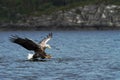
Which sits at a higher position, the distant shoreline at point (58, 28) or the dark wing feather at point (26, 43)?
the dark wing feather at point (26, 43)

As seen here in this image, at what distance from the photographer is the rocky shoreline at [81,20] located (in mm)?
184375

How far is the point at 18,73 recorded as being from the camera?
36.1 meters

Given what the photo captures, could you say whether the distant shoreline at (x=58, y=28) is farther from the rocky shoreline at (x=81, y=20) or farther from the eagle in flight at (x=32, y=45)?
the eagle in flight at (x=32, y=45)

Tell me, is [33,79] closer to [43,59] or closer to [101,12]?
[43,59]

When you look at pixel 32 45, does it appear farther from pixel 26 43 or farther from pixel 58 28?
Answer: pixel 58 28

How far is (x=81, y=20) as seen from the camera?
190 meters

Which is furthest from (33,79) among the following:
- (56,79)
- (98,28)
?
(98,28)

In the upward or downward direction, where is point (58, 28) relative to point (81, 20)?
downward

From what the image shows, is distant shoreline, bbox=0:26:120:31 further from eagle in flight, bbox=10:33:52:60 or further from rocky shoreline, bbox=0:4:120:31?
eagle in flight, bbox=10:33:52:60

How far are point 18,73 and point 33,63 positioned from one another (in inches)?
301

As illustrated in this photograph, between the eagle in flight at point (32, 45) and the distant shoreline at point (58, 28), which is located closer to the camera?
the eagle in flight at point (32, 45)

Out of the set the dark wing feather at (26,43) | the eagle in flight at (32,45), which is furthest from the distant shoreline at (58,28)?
the dark wing feather at (26,43)

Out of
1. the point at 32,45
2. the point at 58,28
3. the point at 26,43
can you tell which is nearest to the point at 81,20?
the point at 58,28

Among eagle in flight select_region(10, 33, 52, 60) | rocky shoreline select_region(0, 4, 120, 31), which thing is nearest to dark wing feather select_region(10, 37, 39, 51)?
eagle in flight select_region(10, 33, 52, 60)
